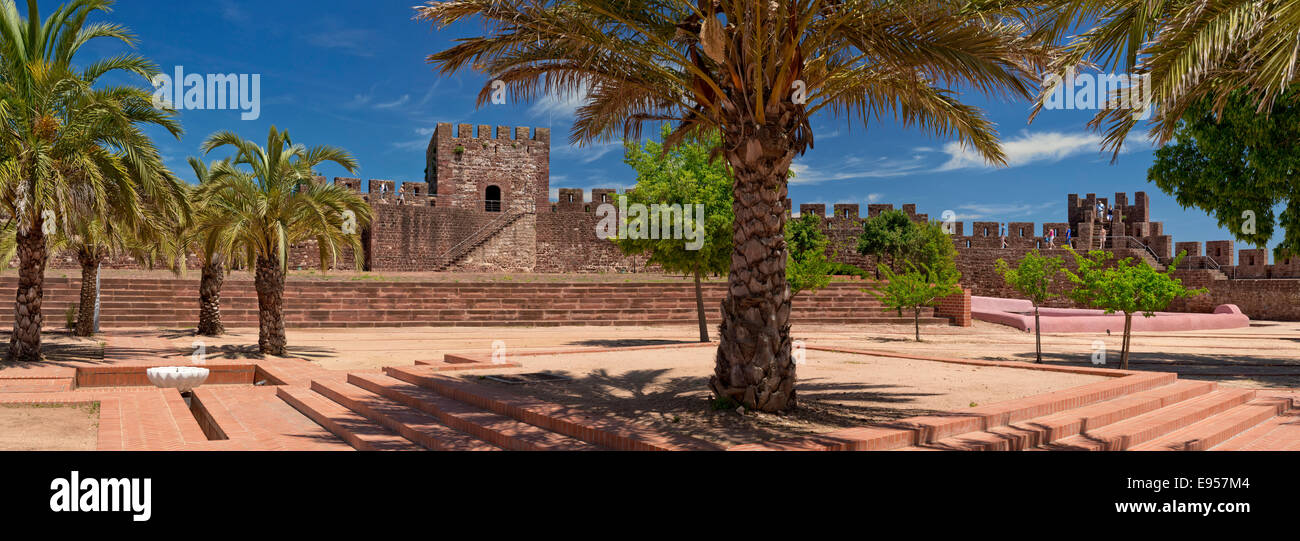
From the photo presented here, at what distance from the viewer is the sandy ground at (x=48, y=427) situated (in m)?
6.43

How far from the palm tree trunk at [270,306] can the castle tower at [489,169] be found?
75.9ft

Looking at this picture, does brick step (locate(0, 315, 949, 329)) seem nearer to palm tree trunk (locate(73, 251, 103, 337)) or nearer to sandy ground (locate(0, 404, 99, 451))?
palm tree trunk (locate(73, 251, 103, 337))

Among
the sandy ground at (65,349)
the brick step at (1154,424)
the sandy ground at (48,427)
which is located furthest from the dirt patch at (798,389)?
the sandy ground at (65,349)

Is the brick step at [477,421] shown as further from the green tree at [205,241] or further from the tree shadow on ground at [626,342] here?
the tree shadow on ground at [626,342]

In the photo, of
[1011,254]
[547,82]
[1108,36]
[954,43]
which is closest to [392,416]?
[547,82]

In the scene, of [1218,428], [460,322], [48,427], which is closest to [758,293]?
[1218,428]

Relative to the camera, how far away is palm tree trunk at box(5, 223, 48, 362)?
39.5ft

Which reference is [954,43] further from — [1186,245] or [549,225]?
[1186,245]

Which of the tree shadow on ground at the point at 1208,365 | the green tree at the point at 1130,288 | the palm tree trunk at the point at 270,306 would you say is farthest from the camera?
the palm tree trunk at the point at 270,306

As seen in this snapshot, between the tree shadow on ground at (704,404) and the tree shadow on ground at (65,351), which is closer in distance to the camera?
the tree shadow on ground at (704,404)

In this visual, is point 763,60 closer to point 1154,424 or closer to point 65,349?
point 1154,424

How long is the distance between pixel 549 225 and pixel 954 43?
109ft

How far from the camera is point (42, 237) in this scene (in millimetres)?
12273

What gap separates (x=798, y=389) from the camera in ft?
28.1
